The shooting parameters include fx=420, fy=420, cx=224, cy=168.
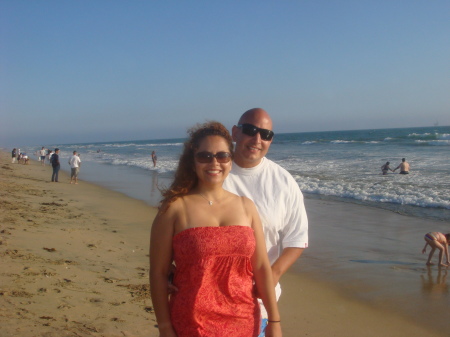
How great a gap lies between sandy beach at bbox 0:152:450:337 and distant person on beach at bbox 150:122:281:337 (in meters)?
2.44

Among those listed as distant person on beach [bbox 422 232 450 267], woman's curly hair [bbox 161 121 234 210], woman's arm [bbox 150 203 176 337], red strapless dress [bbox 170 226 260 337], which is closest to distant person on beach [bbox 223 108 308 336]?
woman's curly hair [bbox 161 121 234 210]

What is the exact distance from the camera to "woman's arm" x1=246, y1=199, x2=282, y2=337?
6.74ft

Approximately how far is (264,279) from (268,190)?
54 cm

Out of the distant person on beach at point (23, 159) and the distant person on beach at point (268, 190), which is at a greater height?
the distant person on beach at point (268, 190)

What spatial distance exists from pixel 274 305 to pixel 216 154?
2.64 ft

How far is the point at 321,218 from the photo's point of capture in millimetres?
11211

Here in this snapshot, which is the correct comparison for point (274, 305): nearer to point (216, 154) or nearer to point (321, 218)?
point (216, 154)

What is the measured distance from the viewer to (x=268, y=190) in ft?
7.91

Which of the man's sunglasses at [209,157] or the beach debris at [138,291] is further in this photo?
the beach debris at [138,291]

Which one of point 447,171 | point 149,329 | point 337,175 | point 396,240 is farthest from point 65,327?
point 447,171

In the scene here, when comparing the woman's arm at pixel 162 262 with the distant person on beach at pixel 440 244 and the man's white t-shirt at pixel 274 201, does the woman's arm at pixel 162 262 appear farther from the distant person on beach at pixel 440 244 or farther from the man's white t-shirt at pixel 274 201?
the distant person on beach at pixel 440 244

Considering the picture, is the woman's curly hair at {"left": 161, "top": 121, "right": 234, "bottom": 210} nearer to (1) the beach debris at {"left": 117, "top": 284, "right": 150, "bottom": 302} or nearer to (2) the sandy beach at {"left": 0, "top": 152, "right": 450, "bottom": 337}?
(2) the sandy beach at {"left": 0, "top": 152, "right": 450, "bottom": 337}

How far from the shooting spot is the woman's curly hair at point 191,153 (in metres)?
2.10

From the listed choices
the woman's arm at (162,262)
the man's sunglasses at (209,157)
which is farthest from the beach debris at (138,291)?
the man's sunglasses at (209,157)
